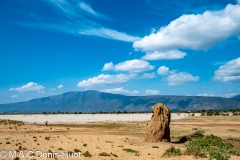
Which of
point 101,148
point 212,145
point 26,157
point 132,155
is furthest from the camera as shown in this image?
point 212,145

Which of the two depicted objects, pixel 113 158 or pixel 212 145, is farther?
pixel 212 145

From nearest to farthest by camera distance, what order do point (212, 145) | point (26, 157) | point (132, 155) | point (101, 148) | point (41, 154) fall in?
point (26, 157) < point (41, 154) < point (132, 155) < point (101, 148) < point (212, 145)

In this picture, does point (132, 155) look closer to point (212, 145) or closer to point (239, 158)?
point (239, 158)

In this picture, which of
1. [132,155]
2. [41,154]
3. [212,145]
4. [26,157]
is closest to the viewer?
[26,157]

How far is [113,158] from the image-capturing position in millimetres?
18625

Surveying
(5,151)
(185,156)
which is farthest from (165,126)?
(5,151)

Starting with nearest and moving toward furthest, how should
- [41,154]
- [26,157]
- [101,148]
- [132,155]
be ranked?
[26,157], [41,154], [132,155], [101,148]

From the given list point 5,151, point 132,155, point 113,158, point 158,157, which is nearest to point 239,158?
point 158,157

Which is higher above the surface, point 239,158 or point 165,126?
point 165,126

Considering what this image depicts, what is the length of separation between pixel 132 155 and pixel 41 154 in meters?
6.77

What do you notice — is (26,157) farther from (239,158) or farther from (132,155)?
(239,158)

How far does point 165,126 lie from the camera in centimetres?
2603

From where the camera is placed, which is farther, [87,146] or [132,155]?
[87,146]

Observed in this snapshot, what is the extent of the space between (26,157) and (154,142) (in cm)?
1313
